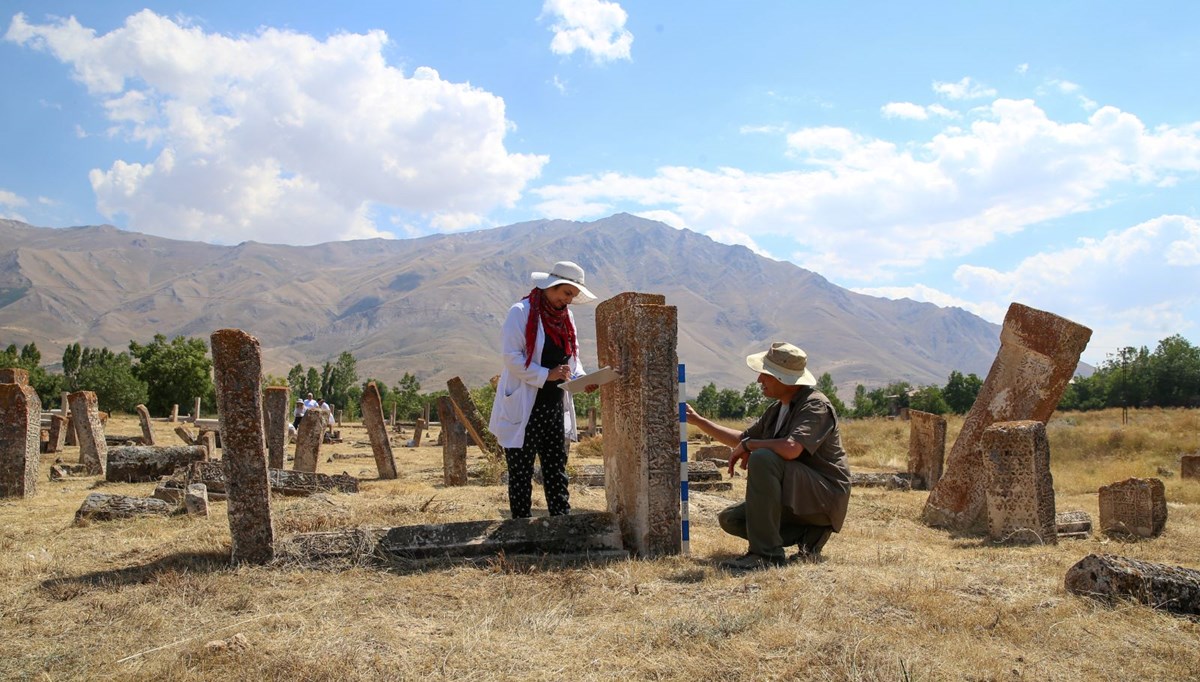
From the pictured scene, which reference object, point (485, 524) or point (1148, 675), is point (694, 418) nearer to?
point (485, 524)

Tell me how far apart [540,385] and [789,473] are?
75.3 inches

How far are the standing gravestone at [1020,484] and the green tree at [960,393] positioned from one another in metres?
43.9

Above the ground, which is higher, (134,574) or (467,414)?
(467,414)

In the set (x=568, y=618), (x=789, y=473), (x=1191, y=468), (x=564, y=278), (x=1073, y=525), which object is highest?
(x=564, y=278)

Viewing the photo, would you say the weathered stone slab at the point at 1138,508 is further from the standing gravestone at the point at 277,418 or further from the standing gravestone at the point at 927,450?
the standing gravestone at the point at 277,418

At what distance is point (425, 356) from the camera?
19312cm

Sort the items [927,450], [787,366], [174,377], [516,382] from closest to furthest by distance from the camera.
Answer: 1. [787,366]
2. [516,382]
3. [927,450]
4. [174,377]

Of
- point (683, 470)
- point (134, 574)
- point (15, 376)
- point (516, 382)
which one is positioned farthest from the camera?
A: point (15, 376)

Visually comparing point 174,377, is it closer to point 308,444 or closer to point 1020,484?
point 308,444

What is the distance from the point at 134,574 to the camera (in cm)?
544

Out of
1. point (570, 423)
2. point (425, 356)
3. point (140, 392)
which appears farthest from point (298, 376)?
point (425, 356)

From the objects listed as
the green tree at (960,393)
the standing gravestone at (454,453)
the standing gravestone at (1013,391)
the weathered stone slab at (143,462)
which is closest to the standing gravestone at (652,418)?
the standing gravestone at (1013,391)

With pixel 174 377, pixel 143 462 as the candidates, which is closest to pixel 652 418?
pixel 143 462

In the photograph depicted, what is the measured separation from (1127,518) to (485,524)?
6.76 metres
